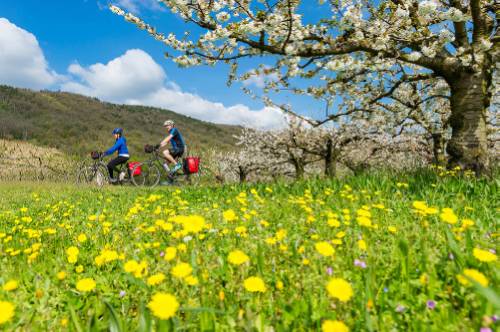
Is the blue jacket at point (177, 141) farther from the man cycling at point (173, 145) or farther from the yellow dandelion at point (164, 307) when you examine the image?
the yellow dandelion at point (164, 307)

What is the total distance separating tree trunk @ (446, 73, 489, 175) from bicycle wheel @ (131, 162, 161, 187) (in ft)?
31.9

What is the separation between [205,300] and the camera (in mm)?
1664

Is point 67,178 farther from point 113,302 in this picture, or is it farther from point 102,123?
point 102,123

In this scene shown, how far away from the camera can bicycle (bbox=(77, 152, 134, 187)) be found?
43.3ft

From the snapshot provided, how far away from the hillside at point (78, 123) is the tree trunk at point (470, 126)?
38.0m

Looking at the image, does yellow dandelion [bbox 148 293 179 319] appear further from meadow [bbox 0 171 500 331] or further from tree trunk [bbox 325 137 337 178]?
tree trunk [bbox 325 137 337 178]

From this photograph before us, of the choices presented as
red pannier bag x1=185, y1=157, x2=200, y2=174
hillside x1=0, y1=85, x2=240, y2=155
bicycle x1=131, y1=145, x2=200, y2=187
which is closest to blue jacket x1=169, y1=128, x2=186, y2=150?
red pannier bag x1=185, y1=157, x2=200, y2=174

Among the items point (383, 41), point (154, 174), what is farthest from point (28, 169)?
point (383, 41)

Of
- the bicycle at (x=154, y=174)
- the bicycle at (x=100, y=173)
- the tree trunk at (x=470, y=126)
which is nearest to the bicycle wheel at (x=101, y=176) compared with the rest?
the bicycle at (x=100, y=173)

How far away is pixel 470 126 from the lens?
21.1 ft

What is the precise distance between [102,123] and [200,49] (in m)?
54.8

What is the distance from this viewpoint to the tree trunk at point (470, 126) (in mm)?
6363

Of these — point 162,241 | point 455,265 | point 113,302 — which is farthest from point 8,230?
point 455,265

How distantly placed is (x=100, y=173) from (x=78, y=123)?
4338 centimetres
